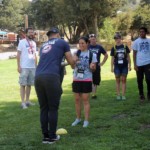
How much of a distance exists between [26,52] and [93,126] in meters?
3.19

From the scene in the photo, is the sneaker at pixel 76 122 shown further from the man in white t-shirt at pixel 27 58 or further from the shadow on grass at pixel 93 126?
the man in white t-shirt at pixel 27 58

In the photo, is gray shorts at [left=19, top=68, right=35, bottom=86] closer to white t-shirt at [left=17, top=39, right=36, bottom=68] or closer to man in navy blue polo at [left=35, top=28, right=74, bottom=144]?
white t-shirt at [left=17, top=39, right=36, bottom=68]

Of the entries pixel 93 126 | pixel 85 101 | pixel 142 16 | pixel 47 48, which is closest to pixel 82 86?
pixel 85 101

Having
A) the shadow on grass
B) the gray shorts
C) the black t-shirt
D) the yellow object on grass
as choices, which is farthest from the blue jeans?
the black t-shirt

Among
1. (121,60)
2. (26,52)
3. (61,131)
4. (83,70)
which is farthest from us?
(121,60)

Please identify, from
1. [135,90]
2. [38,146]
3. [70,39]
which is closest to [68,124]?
[38,146]

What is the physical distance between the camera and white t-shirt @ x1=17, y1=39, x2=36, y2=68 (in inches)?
392

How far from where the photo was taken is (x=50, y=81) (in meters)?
6.36

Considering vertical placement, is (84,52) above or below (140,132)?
above

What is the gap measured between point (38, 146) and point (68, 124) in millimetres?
1755

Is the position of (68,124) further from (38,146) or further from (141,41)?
(141,41)

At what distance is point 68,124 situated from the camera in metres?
8.10

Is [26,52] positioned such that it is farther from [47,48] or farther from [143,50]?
[47,48]

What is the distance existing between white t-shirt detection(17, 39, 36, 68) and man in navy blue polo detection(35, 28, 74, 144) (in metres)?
3.45
